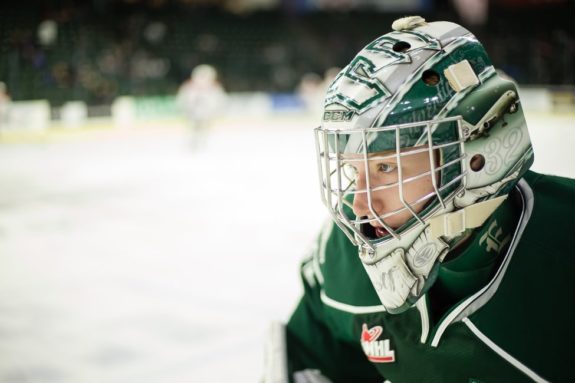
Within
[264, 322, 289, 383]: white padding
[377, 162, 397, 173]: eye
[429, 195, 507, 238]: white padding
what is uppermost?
[377, 162, 397, 173]: eye

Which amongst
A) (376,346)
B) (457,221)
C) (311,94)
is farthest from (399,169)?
(311,94)

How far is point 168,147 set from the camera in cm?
1086

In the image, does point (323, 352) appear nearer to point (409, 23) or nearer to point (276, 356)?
point (276, 356)

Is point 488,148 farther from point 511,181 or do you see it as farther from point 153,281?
point 153,281

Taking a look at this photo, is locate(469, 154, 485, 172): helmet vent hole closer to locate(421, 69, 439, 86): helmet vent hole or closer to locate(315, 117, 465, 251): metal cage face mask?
locate(315, 117, 465, 251): metal cage face mask

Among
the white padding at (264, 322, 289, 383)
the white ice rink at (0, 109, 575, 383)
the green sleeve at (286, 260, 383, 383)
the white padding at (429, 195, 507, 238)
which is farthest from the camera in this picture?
the white ice rink at (0, 109, 575, 383)

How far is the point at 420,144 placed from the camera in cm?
101

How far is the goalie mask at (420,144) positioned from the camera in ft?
3.30

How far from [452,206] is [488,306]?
176 mm

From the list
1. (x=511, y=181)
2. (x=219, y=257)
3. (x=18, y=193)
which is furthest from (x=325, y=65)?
(x=511, y=181)

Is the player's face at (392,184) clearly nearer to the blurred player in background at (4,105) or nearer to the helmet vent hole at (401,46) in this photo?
the helmet vent hole at (401,46)

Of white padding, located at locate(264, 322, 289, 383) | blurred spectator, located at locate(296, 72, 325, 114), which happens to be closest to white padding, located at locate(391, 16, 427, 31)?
white padding, located at locate(264, 322, 289, 383)

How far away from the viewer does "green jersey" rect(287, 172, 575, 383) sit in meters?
0.93

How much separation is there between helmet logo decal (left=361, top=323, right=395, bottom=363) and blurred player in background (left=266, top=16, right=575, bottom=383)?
5 centimetres
